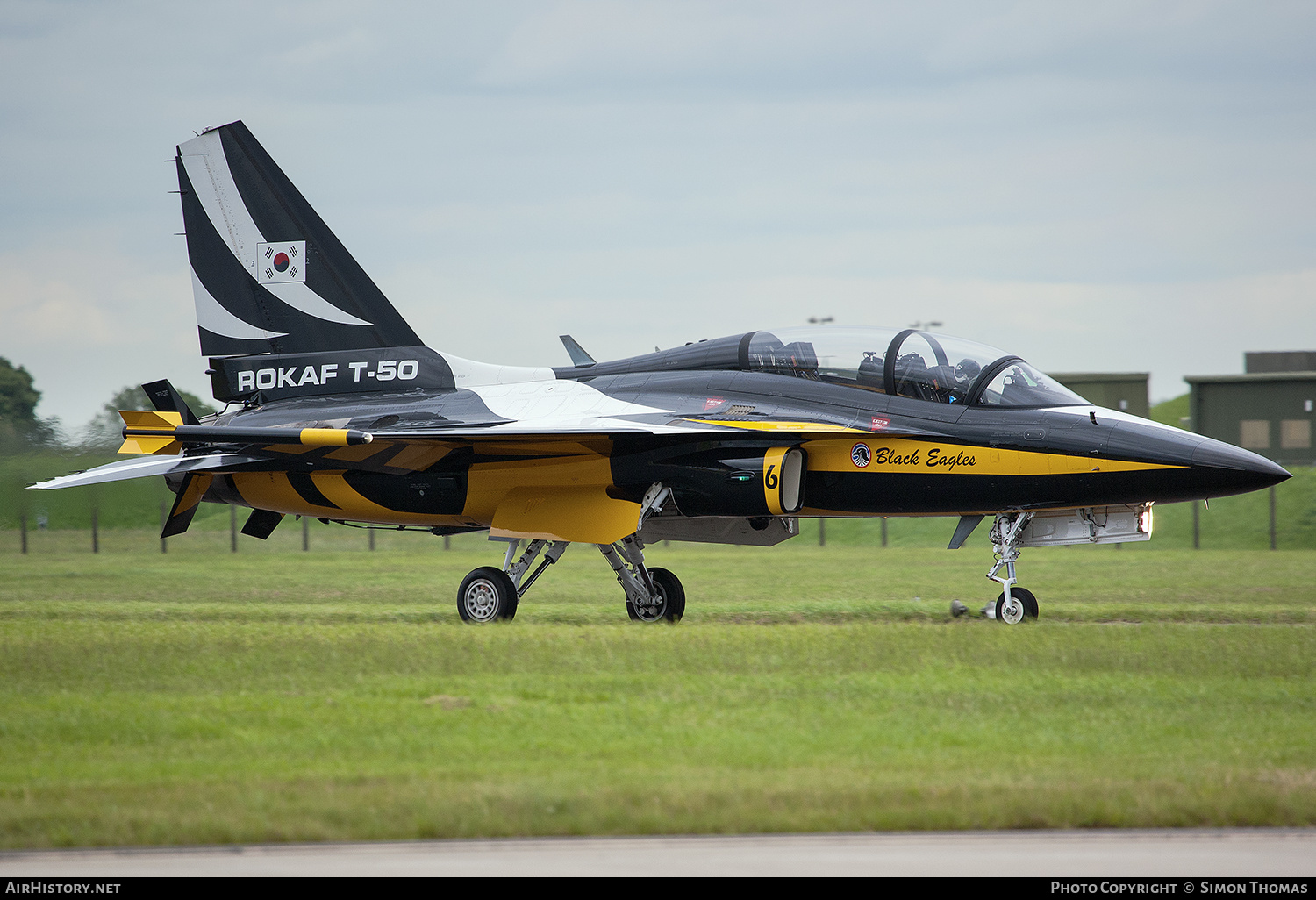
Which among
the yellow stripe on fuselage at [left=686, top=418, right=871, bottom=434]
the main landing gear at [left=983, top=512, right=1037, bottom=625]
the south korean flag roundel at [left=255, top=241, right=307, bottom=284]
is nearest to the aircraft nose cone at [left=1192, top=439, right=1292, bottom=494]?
the main landing gear at [left=983, top=512, right=1037, bottom=625]

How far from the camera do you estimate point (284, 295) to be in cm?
1602

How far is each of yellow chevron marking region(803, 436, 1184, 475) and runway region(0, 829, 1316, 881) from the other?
6679 mm

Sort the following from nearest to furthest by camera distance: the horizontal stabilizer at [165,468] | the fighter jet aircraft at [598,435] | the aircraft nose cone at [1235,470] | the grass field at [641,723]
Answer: the grass field at [641,723] → the aircraft nose cone at [1235,470] → the fighter jet aircraft at [598,435] → the horizontal stabilizer at [165,468]

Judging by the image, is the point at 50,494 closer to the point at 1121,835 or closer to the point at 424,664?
the point at 424,664

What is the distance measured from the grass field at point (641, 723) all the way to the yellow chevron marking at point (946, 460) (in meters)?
1.47

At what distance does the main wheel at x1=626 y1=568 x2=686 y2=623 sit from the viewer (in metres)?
14.2

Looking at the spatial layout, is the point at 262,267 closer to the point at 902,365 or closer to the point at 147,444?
the point at 147,444

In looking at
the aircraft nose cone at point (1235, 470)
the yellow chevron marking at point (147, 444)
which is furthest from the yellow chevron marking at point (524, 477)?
the aircraft nose cone at point (1235, 470)

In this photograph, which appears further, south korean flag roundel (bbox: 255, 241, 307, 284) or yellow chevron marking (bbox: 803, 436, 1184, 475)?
south korean flag roundel (bbox: 255, 241, 307, 284)

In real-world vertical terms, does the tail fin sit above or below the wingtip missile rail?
above

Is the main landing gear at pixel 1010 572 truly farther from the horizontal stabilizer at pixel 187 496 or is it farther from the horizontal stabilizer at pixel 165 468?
the horizontal stabilizer at pixel 187 496

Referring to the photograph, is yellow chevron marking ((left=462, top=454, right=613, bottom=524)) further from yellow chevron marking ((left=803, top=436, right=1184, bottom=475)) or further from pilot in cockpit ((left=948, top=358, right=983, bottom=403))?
pilot in cockpit ((left=948, top=358, right=983, bottom=403))

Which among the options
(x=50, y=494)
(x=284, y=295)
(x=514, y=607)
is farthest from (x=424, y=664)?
(x=50, y=494)

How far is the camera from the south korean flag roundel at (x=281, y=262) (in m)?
16.0
